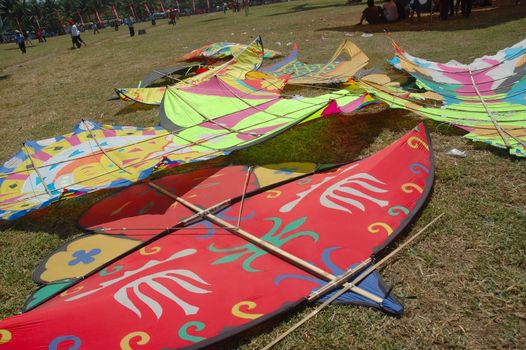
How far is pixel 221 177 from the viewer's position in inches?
198

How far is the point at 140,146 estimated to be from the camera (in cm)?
523

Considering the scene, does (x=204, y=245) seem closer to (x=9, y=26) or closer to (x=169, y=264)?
(x=169, y=264)

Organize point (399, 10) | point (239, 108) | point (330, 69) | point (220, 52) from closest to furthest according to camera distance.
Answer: point (239, 108), point (330, 69), point (220, 52), point (399, 10)

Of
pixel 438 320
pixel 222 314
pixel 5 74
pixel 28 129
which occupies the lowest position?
pixel 438 320

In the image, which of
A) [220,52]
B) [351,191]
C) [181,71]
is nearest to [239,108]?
[351,191]

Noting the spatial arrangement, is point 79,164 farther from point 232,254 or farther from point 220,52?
point 220,52

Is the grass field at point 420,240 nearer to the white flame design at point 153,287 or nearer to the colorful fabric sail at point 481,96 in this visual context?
the colorful fabric sail at point 481,96

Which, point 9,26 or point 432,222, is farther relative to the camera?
point 9,26

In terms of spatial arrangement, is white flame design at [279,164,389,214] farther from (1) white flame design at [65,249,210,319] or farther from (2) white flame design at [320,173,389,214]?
(1) white flame design at [65,249,210,319]

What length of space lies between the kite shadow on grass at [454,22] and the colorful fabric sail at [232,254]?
12.1 m

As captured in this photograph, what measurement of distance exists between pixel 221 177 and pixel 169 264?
5.76ft

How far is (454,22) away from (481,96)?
1137cm

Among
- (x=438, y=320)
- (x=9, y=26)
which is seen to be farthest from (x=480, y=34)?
(x=9, y=26)

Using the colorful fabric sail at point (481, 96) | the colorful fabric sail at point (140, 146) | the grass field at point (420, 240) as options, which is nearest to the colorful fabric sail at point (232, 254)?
the grass field at point (420, 240)
